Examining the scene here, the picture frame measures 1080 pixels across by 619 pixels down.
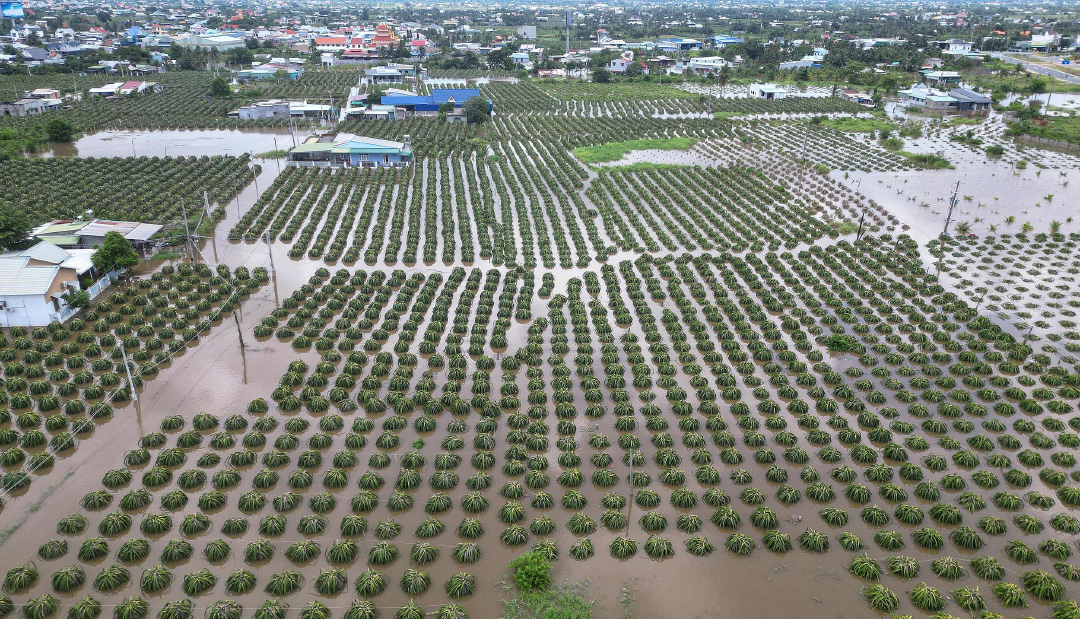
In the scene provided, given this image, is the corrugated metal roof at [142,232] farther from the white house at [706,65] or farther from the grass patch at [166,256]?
the white house at [706,65]

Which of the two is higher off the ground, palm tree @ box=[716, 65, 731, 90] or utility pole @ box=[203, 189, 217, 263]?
palm tree @ box=[716, 65, 731, 90]

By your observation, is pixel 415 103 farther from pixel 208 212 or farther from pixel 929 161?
pixel 929 161

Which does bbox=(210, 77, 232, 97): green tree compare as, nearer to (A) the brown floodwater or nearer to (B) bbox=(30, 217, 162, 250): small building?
(B) bbox=(30, 217, 162, 250): small building

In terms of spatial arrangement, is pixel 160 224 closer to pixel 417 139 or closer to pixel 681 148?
pixel 417 139

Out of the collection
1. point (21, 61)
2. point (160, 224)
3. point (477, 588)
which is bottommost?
point (477, 588)

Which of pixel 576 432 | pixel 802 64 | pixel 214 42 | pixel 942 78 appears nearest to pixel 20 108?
pixel 214 42

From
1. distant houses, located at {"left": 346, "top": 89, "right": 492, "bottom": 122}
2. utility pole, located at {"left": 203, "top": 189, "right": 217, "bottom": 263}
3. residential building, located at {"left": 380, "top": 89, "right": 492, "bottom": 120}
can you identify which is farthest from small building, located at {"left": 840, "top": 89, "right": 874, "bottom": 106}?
utility pole, located at {"left": 203, "top": 189, "right": 217, "bottom": 263}

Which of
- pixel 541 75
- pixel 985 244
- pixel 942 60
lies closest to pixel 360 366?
pixel 985 244
